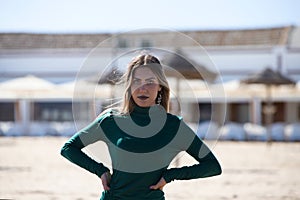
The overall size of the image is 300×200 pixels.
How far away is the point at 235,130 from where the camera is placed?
2148cm

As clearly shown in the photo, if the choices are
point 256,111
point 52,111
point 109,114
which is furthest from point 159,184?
point 52,111

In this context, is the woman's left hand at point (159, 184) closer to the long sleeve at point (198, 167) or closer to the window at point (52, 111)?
the long sleeve at point (198, 167)

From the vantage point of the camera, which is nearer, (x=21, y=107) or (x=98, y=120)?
(x=98, y=120)

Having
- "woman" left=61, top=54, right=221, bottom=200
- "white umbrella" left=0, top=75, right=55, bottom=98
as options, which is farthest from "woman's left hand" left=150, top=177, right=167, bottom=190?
"white umbrella" left=0, top=75, right=55, bottom=98

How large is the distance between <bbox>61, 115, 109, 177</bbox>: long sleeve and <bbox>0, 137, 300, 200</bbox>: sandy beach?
4.89 meters

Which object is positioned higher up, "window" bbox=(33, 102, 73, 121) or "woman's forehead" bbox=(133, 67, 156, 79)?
"window" bbox=(33, 102, 73, 121)

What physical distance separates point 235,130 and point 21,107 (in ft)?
40.9

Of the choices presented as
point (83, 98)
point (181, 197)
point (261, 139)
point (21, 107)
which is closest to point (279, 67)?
point (261, 139)

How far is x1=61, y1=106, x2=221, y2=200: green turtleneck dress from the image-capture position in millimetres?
2570

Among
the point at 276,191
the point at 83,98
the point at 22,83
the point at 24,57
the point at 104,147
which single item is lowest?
the point at 276,191

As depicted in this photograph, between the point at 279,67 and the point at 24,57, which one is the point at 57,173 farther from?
the point at 24,57

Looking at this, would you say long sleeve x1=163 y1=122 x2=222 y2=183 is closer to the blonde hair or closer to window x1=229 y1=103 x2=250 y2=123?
the blonde hair

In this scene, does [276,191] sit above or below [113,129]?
below

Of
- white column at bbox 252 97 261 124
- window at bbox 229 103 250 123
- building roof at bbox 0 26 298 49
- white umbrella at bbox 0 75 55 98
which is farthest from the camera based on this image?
building roof at bbox 0 26 298 49
